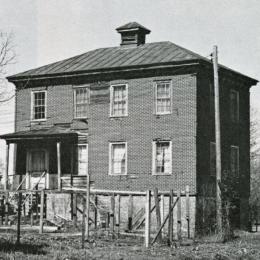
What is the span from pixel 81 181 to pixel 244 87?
11.5 meters

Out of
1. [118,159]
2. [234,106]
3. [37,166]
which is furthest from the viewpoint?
[234,106]

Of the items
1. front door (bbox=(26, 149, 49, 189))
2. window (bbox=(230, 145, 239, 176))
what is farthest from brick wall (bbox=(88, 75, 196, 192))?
window (bbox=(230, 145, 239, 176))

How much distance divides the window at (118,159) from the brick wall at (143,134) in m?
0.22

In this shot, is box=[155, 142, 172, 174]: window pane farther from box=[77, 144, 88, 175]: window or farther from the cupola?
the cupola

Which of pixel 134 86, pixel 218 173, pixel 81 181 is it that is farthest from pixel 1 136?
pixel 218 173

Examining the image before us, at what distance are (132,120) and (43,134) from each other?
15.6 ft

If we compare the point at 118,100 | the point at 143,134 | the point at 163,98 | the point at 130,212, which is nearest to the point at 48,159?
the point at 118,100

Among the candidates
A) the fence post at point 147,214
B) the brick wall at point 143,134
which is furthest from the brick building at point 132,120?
the fence post at point 147,214

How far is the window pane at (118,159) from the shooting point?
33.4m

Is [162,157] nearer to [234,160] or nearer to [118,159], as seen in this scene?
[118,159]

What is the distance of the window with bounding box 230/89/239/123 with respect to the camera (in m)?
36.5

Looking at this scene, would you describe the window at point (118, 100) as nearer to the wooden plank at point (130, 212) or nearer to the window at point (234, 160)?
the wooden plank at point (130, 212)

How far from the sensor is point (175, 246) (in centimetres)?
2175

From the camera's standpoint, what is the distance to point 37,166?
1385 inches
